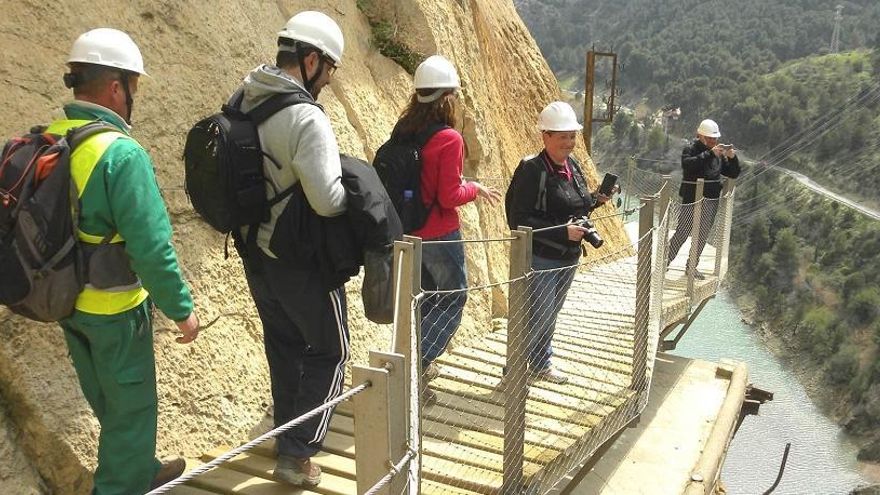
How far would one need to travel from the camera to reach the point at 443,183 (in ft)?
12.9

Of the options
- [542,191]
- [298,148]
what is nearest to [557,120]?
[542,191]

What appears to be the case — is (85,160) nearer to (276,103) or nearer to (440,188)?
(276,103)

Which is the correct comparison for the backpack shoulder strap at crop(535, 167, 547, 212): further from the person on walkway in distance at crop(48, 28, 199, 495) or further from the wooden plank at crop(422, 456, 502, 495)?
the person on walkway in distance at crop(48, 28, 199, 495)

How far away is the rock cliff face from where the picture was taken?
3.24 m

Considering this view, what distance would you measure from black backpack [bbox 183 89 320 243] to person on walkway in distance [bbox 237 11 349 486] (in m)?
0.03

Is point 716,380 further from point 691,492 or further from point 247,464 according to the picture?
point 247,464

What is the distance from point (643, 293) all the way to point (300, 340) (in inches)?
94.8

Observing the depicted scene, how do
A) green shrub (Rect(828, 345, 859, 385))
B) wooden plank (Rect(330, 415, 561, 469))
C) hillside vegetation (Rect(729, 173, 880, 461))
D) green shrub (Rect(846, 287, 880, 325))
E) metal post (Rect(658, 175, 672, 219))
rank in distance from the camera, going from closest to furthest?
wooden plank (Rect(330, 415, 561, 469))
metal post (Rect(658, 175, 672, 219))
hillside vegetation (Rect(729, 173, 880, 461))
green shrub (Rect(828, 345, 859, 385))
green shrub (Rect(846, 287, 880, 325))

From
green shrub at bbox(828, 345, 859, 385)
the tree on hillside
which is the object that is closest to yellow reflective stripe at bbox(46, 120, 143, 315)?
green shrub at bbox(828, 345, 859, 385)

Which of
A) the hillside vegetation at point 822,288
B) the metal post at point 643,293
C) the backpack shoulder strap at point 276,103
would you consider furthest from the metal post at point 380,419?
the hillside vegetation at point 822,288

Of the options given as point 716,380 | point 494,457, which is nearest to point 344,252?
point 494,457

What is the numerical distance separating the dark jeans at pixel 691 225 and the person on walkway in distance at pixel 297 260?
546cm

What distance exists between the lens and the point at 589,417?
445 centimetres

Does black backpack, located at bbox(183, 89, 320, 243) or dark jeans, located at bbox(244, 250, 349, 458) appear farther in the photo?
dark jeans, located at bbox(244, 250, 349, 458)
